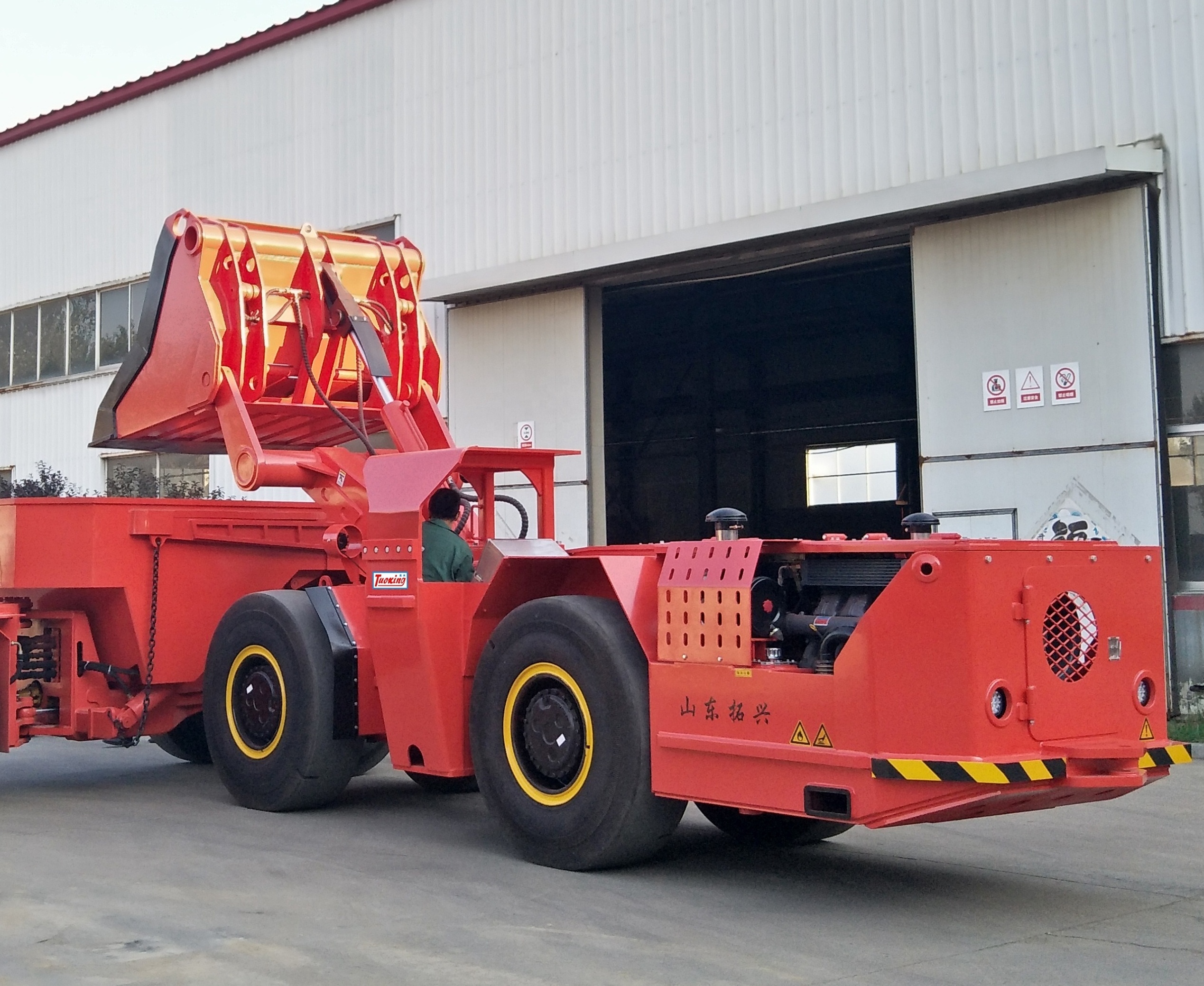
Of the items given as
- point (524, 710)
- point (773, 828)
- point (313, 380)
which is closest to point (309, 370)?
point (313, 380)

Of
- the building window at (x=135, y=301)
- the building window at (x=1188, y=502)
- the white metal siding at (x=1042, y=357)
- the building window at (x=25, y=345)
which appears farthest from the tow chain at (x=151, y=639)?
the building window at (x=25, y=345)

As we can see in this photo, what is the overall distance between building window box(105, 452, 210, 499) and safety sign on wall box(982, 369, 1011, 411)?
10.8 metres

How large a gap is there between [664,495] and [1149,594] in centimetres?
2020

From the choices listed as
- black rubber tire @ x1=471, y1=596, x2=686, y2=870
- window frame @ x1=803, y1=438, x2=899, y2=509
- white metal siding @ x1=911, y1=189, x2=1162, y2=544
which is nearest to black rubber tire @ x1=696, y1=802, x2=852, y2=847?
black rubber tire @ x1=471, y1=596, x2=686, y2=870

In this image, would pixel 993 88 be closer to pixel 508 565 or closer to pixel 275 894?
pixel 508 565

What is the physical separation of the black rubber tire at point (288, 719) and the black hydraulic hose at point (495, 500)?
100cm

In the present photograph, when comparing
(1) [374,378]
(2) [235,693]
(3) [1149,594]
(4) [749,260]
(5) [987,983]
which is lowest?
(5) [987,983]

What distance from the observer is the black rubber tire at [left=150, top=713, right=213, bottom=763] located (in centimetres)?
1062

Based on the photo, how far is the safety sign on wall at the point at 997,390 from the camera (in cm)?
1218

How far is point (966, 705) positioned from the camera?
5.39 m

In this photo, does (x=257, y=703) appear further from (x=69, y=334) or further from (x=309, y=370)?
(x=69, y=334)

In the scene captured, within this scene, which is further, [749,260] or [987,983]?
[749,260]

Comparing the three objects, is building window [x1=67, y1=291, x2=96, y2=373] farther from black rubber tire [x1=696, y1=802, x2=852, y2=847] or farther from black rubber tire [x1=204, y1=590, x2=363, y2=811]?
black rubber tire [x1=696, y1=802, x2=852, y2=847]

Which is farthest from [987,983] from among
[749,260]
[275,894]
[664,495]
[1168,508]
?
[664,495]
